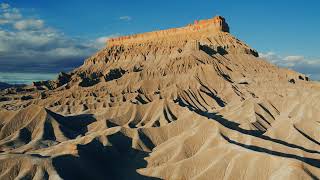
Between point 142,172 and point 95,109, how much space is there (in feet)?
212

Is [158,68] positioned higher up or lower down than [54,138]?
higher up

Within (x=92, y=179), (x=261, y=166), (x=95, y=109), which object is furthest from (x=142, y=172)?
(x=95, y=109)

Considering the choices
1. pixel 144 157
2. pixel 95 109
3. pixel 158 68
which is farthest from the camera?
pixel 158 68

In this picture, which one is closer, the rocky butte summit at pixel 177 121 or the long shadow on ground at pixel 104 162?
the rocky butte summit at pixel 177 121

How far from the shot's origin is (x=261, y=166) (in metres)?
60.7

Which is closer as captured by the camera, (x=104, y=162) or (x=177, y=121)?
(x=104, y=162)

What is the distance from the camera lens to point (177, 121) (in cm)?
9525

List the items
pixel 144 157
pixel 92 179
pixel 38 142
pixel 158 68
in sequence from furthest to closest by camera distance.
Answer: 1. pixel 158 68
2. pixel 38 142
3. pixel 144 157
4. pixel 92 179

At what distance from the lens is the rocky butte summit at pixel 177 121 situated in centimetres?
6400

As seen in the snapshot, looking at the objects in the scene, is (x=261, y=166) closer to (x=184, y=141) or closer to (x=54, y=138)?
(x=184, y=141)

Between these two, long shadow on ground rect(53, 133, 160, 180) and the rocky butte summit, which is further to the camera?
long shadow on ground rect(53, 133, 160, 180)

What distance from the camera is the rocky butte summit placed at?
64000mm

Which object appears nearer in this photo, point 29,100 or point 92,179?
point 92,179

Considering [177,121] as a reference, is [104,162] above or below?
below
